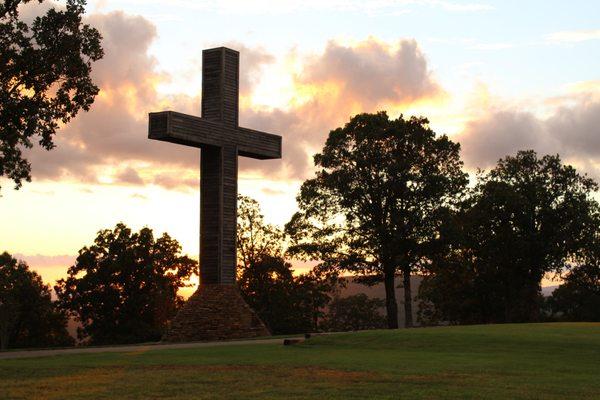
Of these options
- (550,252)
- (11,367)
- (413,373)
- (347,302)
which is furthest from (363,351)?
(347,302)

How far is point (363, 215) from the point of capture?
171 ft

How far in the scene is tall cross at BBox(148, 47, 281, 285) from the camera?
38969 mm

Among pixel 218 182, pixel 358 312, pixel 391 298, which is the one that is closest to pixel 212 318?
pixel 218 182

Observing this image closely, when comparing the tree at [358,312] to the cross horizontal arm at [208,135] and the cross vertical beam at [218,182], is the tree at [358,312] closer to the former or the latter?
the cross horizontal arm at [208,135]

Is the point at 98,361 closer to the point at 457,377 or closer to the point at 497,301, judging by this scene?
the point at 457,377

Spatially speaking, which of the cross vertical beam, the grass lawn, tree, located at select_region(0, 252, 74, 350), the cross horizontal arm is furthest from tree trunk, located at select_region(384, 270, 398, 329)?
tree, located at select_region(0, 252, 74, 350)

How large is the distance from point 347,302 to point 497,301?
2015 centimetres

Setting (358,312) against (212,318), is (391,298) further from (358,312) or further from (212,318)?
(358,312)

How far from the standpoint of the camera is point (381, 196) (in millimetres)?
51938

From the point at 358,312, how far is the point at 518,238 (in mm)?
21789

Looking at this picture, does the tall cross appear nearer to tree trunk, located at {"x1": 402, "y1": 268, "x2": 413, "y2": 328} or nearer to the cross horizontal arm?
the cross horizontal arm

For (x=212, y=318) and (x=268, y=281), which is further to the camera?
(x=268, y=281)

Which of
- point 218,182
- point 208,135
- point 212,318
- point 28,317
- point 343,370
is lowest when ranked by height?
point 343,370

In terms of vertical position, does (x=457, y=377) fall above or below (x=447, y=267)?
below
